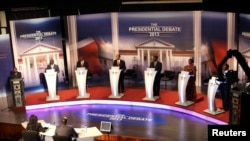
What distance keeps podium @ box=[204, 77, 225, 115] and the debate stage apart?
148 millimetres

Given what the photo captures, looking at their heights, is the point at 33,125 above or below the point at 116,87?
below

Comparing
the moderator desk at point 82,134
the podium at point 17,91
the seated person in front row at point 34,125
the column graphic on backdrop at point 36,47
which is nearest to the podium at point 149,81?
the moderator desk at point 82,134

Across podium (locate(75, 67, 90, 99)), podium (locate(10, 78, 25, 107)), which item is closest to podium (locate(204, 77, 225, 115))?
podium (locate(75, 67, 90, 99))

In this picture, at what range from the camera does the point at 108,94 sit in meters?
12.1

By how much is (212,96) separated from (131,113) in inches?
92.0

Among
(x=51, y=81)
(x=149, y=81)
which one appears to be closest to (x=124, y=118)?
(x=149, y=81)

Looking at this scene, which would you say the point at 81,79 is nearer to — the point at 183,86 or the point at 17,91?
the point at 17,91

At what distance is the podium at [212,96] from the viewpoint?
9664mm

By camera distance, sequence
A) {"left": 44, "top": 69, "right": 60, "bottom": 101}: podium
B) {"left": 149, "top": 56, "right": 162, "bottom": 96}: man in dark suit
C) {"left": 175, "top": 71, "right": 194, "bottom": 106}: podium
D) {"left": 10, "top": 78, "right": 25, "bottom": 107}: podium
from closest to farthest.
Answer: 1. {"left": 175, "top": 71, "right": 194, "bottom": 106}: podium
2. {"left": 10, "top": 78, "right": 25, "bottom": 107}: podium
3. {"left": 149, "top": 56, "right": 162, "bottom": 96}: man in dark suit
4. {"left": 44, "top": 69, "right": 60, "bottom": 101}: podium

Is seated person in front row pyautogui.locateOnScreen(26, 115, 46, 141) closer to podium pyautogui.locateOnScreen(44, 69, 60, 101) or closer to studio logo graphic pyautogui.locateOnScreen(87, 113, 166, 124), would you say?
studio logo graphic pyautogui.locateOnScreen(87, 113, 166, 124)

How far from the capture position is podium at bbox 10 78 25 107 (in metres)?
10.8

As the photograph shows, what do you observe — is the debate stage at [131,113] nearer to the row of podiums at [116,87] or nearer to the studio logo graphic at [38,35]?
the row of podiums at [116,87]

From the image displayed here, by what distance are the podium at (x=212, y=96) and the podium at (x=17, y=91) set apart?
5.23m

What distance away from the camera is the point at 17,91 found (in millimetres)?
10820
